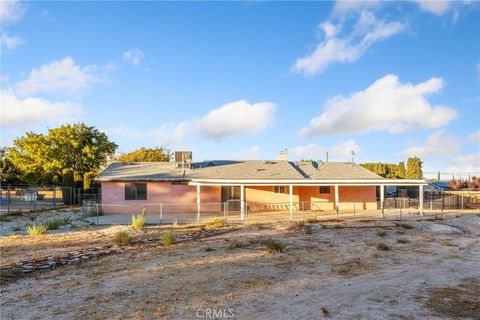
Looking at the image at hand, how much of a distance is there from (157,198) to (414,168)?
3184 centimetres

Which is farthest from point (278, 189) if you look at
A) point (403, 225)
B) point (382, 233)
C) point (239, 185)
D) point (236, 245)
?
point (236, 245)

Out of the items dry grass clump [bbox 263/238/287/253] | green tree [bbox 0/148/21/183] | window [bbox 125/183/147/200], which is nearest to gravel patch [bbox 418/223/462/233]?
dry grass clump [bbox 263/238/287/253]

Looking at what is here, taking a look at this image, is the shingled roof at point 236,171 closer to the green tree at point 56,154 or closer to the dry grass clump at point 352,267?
the green tree at point 56,154

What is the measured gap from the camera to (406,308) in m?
7.43

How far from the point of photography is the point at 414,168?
44.9 meters

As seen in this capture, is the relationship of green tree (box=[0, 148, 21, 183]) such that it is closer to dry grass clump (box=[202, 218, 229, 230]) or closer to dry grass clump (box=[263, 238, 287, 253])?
dry grass clump (box=[202, 218, 229, 230])

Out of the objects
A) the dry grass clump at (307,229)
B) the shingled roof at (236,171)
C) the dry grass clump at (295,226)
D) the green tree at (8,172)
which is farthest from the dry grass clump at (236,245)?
the green tree at (8,172)

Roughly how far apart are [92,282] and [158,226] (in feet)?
36.3

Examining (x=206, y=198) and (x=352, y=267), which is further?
(x=206, y=198)

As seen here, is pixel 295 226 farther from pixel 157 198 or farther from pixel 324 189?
pixel 157 198

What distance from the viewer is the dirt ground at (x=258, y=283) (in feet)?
24.2

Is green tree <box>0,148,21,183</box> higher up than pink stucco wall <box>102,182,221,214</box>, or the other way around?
green tree <box>0,148,21,183</box>

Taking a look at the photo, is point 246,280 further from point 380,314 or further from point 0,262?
point 0,262

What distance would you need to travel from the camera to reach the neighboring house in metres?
25.1
